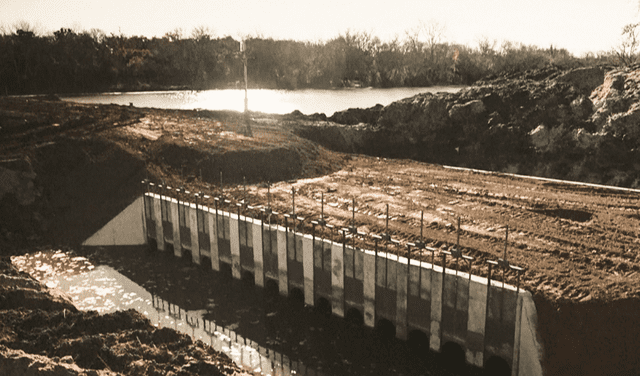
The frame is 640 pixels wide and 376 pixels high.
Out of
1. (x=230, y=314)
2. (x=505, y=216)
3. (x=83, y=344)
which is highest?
(x=505, y=216)

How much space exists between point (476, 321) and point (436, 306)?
38.2 inches

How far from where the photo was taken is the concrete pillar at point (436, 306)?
38.5 ft

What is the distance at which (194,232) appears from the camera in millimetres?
17547

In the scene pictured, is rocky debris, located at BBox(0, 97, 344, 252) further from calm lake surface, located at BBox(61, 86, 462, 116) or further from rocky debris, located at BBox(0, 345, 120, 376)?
calm lake surface, located at BBox(61, 86, 462, 116)

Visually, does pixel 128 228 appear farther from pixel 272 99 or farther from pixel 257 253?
pixel 272 99

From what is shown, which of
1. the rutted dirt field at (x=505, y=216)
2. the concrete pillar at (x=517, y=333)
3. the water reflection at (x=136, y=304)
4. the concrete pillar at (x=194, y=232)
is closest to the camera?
the concrete pillar at (x=517, y=333)

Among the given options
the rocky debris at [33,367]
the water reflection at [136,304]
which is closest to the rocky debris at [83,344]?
the rocky debris at [33,367]

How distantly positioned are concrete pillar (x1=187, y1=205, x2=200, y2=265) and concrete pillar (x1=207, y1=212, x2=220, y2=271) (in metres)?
0.71

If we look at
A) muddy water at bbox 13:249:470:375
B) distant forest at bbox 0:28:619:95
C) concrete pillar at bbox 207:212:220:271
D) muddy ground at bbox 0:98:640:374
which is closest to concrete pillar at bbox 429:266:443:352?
muddy water at bbox 13:249:470:375

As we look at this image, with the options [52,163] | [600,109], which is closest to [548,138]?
[600,109]

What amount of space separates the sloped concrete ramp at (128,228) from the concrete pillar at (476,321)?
1309cm

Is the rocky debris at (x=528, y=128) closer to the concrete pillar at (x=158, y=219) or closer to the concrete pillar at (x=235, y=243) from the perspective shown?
the concrete pillar at (x=158, y=219)

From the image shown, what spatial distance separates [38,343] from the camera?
974 cm

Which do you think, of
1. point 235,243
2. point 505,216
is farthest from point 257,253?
point 505,216
